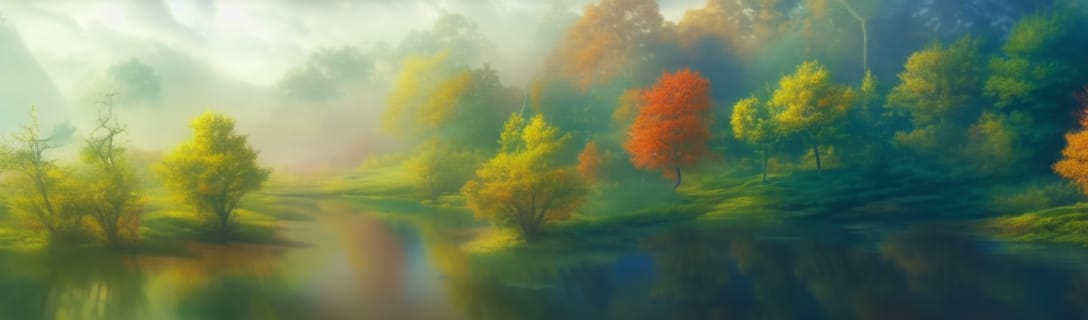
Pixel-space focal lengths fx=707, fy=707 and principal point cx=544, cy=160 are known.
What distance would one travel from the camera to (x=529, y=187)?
6734 millimetres

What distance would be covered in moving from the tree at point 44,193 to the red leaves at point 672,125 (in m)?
5.39

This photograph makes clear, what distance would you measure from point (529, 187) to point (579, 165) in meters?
0.64

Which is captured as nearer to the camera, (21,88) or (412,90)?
(21,88)

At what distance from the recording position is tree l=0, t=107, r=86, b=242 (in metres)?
6.63

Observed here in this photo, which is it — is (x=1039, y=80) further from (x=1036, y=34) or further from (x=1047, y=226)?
(x=1047, y=226)

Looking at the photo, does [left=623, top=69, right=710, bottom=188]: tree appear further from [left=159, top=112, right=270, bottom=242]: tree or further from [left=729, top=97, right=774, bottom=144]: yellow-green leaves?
[left=159, top=112, right=270, bottom=242]: tree

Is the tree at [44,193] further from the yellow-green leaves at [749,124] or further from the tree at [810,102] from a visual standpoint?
the tree at [810,102]

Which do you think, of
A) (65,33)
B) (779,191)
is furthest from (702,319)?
(65,33)

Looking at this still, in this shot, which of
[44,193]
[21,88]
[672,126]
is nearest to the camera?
[44,193]

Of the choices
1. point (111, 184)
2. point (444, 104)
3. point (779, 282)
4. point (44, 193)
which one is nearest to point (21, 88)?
point (44, 193)

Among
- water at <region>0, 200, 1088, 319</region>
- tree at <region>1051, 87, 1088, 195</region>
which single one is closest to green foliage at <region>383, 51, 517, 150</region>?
water at <region>0, 200, 1088, 319</region>

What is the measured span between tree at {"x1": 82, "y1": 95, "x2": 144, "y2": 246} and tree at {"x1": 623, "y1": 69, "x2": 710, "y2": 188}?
4.90 metres

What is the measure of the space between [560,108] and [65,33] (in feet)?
16.7

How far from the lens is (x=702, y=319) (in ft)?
19.5
